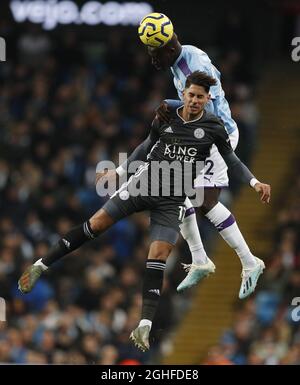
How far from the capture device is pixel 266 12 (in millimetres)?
24406

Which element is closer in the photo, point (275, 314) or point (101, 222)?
point (101, 222)

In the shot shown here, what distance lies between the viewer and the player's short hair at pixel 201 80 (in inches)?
524

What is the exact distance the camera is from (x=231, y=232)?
1430 centimetres

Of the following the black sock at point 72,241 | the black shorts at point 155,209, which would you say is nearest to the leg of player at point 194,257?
the black shorts at point 155,209

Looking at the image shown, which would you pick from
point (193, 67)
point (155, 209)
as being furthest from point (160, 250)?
point (193, 67)

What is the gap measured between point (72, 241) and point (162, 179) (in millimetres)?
1181

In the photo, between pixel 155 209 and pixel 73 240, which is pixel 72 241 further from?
pixel 155 209

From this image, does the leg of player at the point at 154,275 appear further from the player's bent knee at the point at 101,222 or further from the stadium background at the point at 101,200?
the stadium background at the point at 101,200

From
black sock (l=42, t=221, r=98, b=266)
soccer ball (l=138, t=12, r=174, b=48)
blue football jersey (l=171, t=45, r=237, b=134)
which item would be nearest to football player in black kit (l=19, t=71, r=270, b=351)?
black sock (l=42, t=221, r=98, b=266)

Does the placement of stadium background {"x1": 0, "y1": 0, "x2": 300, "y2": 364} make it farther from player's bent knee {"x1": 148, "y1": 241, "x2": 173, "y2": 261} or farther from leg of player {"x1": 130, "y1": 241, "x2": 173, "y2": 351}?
player's bent knee {"x1": 148, "y1": 241, "x2": 173, "y2": 261}

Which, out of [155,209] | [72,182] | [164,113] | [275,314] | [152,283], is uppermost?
[164,113]

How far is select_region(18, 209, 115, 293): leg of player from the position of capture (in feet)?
45.4

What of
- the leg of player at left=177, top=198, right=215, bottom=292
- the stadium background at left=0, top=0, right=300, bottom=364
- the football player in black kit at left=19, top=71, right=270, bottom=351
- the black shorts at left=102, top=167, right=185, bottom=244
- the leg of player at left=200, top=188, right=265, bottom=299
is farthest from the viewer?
the stadium background at left=0, top=0, right=300, bottom=364

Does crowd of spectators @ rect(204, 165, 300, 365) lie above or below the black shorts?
below
